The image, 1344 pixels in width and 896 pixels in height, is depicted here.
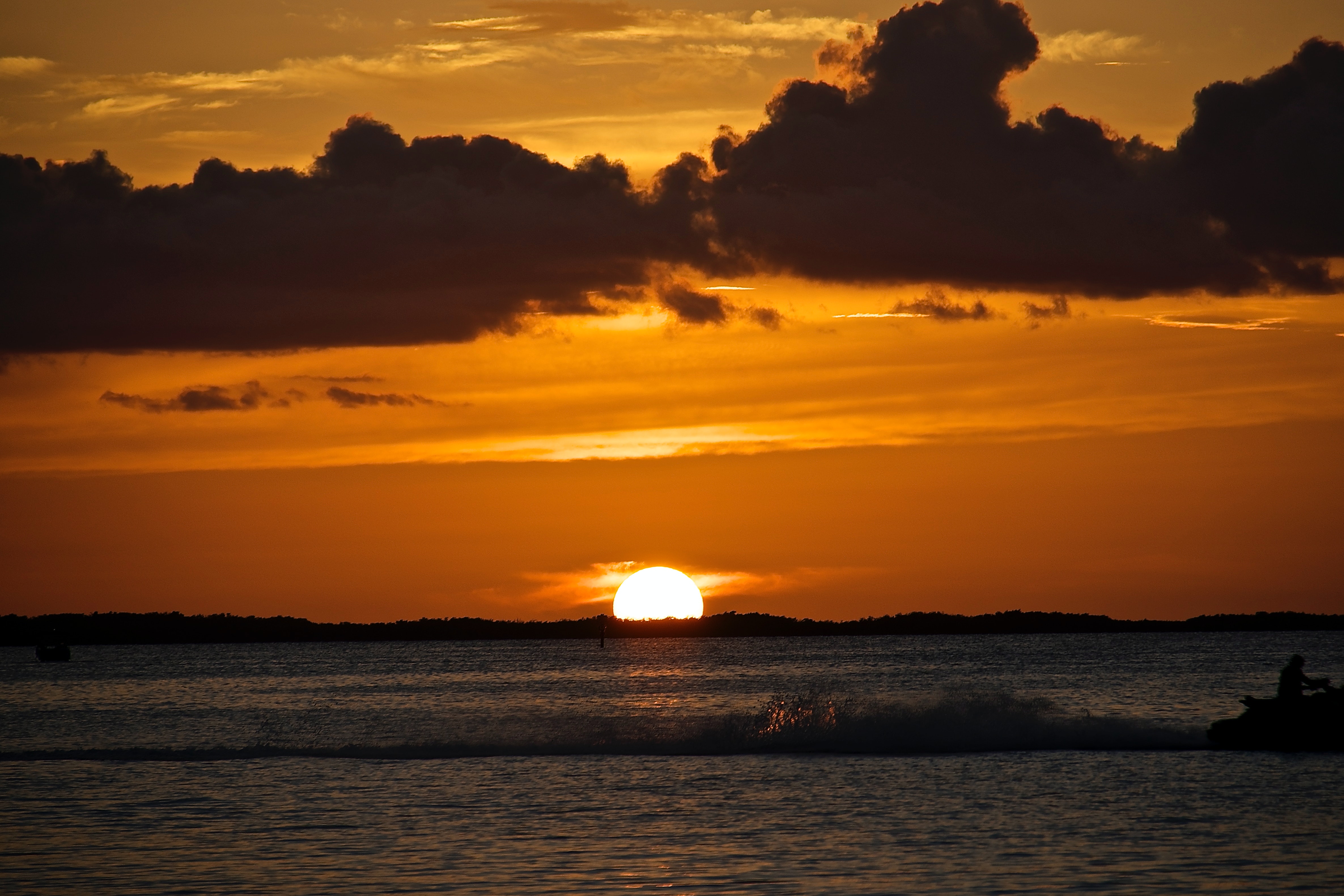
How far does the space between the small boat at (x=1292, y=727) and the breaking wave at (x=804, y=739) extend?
196cm

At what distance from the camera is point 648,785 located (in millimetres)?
42500

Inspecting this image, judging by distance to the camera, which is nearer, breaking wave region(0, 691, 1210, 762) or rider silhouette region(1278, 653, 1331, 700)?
rider silhouette region(1278, 653, 1331, 700)

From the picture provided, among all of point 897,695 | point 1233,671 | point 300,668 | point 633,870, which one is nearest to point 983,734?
point 633,870

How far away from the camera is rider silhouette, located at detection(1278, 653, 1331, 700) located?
48156 mm

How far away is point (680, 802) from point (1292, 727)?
80.9 ft

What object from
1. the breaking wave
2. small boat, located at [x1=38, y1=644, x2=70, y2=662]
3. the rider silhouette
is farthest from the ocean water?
small boat, located at [x1=38, y1=644, x2=70, y2=662]

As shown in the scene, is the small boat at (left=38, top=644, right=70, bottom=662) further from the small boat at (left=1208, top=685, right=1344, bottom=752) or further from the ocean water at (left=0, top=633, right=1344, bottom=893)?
the small boat at (left=1208, top=685, right=1344, bottom=752)

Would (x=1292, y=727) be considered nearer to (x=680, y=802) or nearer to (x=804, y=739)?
(x=804, y=739)

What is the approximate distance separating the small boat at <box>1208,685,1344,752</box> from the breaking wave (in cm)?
196

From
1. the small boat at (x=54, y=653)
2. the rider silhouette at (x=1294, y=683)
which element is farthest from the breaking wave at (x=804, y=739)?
the small boat at (x=54, y=653)

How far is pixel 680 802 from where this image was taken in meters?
38.6


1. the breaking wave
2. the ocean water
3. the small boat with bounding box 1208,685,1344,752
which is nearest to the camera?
the ocean water

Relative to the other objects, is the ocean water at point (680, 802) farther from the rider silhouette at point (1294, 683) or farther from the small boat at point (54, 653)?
the small boat at point (54, 653)

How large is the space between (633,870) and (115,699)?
3491 inches
